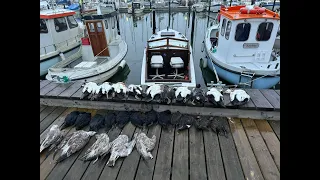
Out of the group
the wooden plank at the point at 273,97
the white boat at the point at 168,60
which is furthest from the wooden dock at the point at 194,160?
the white boat at the point at 168,60

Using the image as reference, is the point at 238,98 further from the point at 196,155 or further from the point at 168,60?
the point at 168,60

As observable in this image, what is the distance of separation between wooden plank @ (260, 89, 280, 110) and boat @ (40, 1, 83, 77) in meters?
9.92

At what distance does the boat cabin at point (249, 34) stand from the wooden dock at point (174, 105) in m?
4.65

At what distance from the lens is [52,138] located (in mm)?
2811

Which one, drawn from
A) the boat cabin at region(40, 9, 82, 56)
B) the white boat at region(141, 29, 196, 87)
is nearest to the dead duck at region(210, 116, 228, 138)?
the white boat at region(141, 29, 196, 87)

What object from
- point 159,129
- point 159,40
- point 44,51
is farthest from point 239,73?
point 44,51

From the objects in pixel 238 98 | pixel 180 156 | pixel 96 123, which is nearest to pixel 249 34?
pixel 238 98

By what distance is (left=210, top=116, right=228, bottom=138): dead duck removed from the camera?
2935 mm

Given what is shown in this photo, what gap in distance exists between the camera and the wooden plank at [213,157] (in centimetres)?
227
